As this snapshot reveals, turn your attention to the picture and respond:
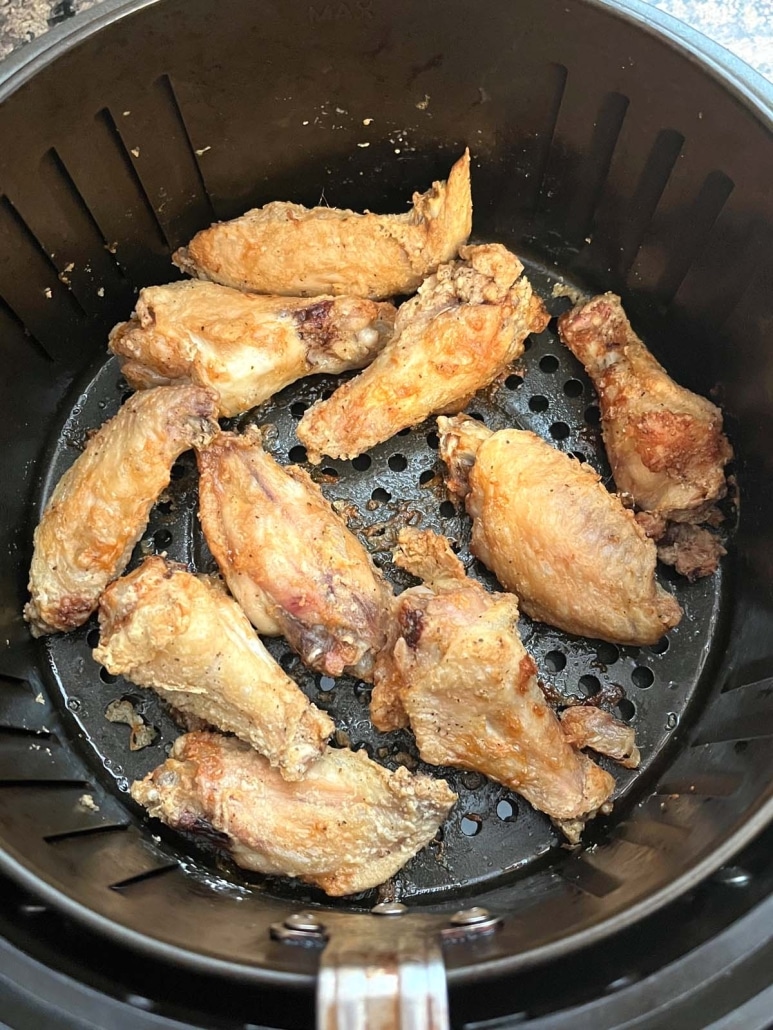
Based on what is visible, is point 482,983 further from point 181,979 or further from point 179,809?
point 179,809

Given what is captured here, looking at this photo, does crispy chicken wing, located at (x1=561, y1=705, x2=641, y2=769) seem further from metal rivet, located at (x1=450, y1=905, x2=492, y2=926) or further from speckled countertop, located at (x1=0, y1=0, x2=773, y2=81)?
speckled countertop, located at (x1=0, y1=0, x2=773, y2=81)

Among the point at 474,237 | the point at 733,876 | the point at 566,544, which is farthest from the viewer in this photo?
the point at 474,237

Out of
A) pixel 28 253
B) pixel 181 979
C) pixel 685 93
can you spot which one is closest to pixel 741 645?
pixel 685 93

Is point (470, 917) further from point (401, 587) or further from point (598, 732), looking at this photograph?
point (401, 587)

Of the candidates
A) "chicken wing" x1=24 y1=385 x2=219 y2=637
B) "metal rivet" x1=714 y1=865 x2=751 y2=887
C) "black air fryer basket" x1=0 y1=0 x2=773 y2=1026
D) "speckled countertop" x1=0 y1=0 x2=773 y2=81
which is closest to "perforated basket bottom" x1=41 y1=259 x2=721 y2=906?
"black air fryer basket" x1=0 y1=0 x2=773 y2=1026

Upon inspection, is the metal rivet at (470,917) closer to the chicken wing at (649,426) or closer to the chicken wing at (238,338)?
the chicken wing at (649,426)

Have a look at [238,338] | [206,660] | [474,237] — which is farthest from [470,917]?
[474,237]

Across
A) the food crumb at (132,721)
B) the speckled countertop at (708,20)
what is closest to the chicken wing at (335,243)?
the speckled countertop at (708,20)
